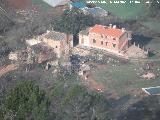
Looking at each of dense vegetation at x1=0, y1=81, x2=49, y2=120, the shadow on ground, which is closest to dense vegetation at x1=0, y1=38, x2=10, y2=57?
the shadow on ground

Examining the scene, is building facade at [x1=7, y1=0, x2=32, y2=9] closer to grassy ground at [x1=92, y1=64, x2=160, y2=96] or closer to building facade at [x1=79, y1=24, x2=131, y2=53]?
building facade at [x1=79, y1=24, x2=131, y2=53]

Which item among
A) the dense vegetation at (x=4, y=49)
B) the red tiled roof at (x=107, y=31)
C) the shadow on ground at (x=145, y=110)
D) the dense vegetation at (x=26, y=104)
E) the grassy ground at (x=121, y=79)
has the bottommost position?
the shadow on ground at (x=145, y=110)


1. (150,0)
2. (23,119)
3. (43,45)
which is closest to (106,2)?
(150,0)

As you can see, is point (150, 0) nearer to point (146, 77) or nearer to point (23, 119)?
point (146, 77)

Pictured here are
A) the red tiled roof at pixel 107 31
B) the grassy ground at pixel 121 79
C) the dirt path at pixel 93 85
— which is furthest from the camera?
the red tiled roof at pixel 107 31

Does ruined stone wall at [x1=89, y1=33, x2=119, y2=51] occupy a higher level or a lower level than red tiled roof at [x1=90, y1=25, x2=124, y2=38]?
lower

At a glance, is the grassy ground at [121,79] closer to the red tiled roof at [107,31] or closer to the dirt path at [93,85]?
the dirt path at [93,85]

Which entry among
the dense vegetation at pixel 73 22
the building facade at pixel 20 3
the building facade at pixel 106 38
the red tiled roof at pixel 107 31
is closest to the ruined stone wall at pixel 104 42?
the building facade at pixel 106 38

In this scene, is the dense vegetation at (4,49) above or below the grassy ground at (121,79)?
above

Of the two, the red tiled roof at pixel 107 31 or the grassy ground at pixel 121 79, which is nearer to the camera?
the grassy ground at pixel 121 79
